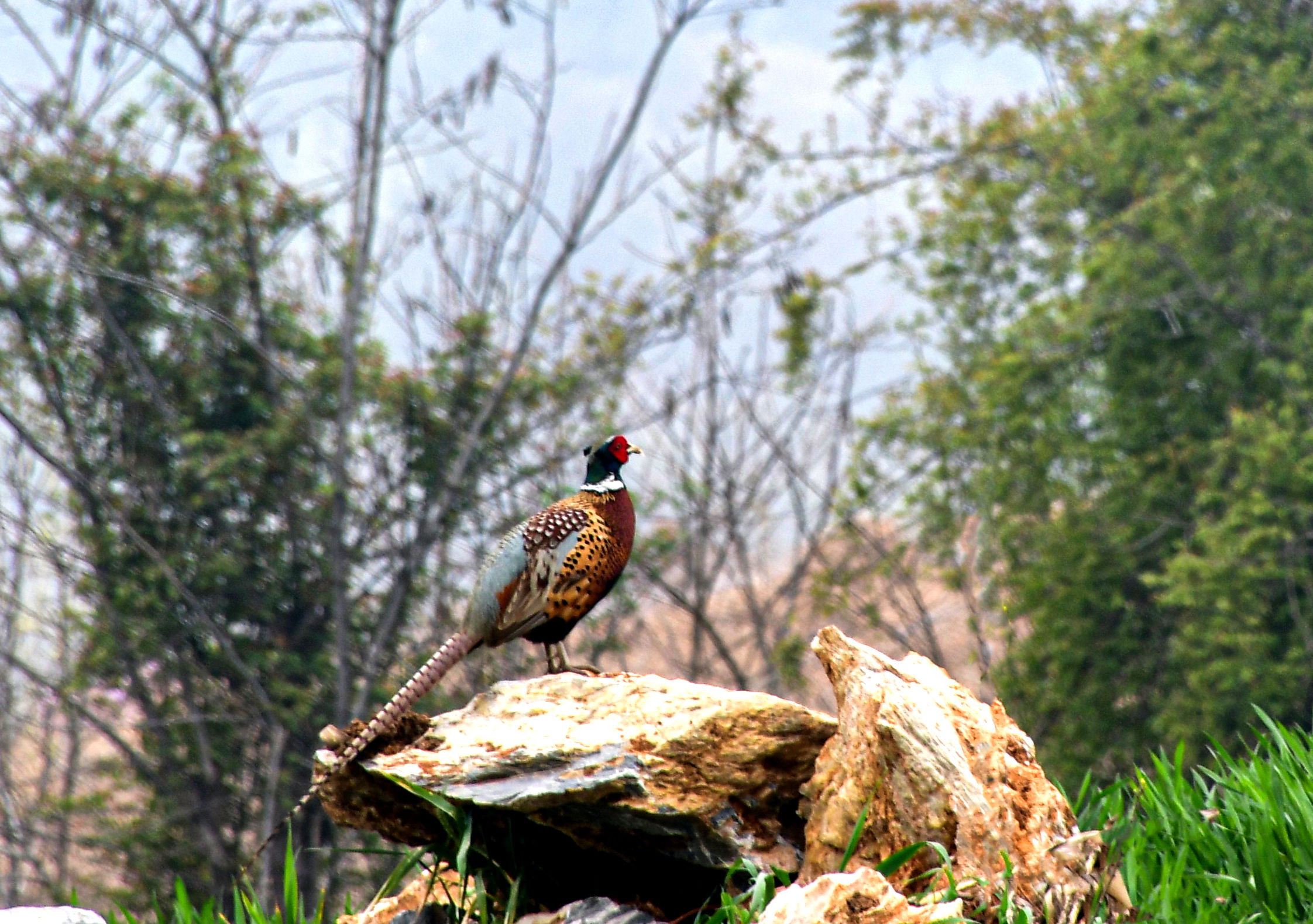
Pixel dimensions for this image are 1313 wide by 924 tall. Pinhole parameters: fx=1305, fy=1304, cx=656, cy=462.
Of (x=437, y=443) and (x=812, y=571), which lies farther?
(x=812, y=571)

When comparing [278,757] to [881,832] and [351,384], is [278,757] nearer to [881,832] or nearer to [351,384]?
[351,384]

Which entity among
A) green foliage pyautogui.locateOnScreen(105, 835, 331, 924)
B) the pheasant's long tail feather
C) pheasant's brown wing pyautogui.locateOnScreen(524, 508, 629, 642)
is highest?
pheasant's brown wing pyautogui.locateOnScreen(524, 508, 629, 642)

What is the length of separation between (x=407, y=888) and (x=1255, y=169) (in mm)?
8998

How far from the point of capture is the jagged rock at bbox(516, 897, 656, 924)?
350cm

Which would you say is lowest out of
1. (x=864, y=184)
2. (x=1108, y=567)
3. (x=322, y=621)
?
(x=1108, y=567)

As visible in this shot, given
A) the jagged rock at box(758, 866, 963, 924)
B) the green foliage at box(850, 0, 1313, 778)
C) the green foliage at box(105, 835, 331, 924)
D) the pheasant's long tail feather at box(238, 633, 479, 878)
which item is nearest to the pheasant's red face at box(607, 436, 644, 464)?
the pheasant's long tail feather at box(238, 633, 479, 878)

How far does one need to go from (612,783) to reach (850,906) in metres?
0.78

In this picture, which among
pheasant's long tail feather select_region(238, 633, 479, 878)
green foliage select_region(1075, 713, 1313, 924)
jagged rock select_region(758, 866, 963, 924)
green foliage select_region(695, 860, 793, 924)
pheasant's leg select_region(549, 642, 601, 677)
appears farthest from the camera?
pheasant's leg select_region(549, 642, 601, 677)

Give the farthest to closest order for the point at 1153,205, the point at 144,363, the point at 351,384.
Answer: the point at 1153,205
the point at 144,363
the point at 351,384

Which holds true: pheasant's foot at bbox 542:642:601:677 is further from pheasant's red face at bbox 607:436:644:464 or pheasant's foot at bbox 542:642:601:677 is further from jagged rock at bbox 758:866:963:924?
jagged rock at bbox 758:866:963:924

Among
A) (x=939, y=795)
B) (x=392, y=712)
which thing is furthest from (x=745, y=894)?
(x=392, y=712)

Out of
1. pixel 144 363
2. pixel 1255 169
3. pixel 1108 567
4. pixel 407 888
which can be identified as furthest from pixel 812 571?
pixel 407 888

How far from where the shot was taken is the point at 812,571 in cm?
1328

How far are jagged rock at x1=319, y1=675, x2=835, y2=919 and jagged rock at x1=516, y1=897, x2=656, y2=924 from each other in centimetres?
20
